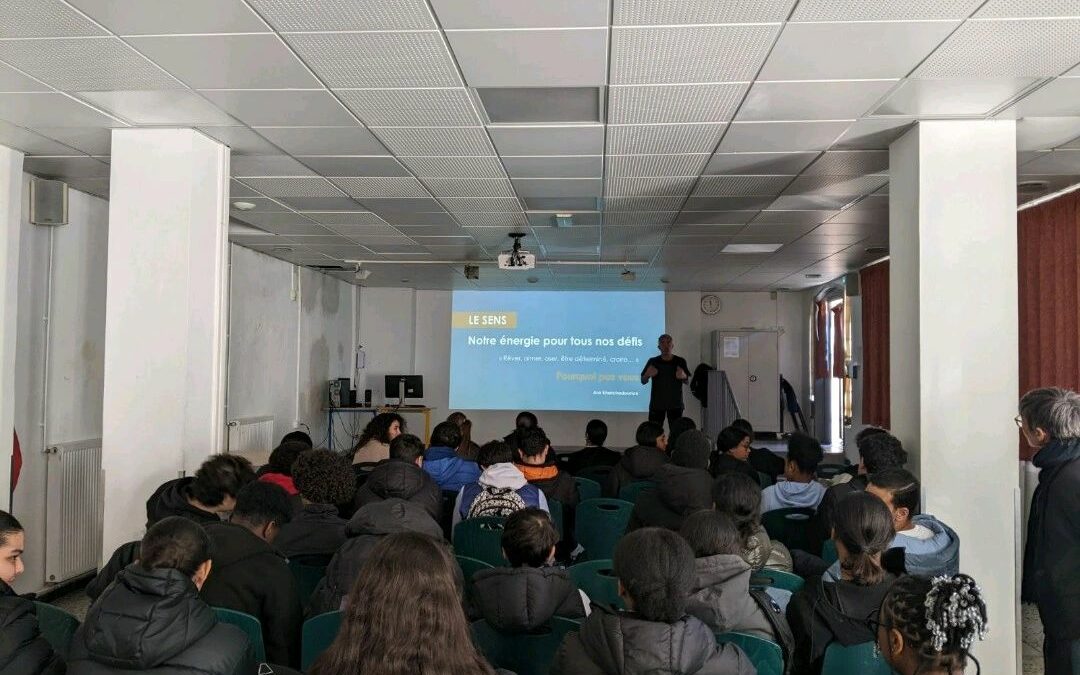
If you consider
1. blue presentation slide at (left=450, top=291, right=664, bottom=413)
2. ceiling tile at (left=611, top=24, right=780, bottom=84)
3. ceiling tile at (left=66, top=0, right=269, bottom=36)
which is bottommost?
blue presentation slide at (left=450, top=291, right=664, bottom=413)

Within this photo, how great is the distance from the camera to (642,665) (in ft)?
5.87

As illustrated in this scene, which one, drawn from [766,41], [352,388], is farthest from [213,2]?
[352,388]

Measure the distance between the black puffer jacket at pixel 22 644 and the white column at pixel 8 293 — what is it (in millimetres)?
3462

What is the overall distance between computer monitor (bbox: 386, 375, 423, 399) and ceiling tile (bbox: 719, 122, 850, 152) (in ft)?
28.0

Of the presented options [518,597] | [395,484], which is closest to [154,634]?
[518,597]

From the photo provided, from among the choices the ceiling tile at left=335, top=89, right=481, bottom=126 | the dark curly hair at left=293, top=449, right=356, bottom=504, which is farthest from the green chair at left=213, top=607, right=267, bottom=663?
the ceiling tile at left=335, top=89, right=481, bottom=126

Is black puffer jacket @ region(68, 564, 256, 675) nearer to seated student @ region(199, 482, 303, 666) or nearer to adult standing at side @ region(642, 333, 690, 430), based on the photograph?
seated student @ region(199, 482, 303, 666)

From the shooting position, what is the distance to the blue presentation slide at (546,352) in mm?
12156

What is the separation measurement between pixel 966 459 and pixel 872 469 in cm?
50

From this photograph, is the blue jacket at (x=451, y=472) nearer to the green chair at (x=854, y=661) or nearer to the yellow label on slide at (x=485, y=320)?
the green chair at (x=854, y=661)

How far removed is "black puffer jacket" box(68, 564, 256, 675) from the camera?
5.85 feet

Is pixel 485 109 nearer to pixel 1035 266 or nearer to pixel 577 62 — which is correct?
pixel 577 62

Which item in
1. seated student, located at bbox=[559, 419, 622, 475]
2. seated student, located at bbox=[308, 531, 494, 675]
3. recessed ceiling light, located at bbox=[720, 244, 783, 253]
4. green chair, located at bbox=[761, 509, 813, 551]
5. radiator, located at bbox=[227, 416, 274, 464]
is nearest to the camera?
seated student, located at bbox=[308, 531, 494, 675]

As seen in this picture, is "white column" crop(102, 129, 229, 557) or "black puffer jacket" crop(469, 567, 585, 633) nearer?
"black puffer jacket" crop(469, 567, 585, 633)
